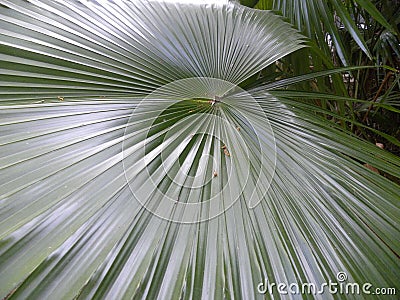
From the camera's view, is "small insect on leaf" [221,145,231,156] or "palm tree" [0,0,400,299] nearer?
"palm tree" [0,0,400,299]

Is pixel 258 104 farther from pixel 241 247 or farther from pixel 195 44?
pixel 241 247

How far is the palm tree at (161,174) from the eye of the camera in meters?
0.31

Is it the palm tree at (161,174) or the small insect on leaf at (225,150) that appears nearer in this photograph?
the palm tree at (161,174)

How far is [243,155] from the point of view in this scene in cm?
48

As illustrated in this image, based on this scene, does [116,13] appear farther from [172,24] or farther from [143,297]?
[143,297]

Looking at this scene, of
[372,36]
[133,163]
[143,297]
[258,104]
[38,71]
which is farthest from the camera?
[372,36]

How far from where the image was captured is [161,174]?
0.42 metres

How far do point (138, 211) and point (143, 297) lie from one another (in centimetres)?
9

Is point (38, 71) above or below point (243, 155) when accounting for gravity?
above

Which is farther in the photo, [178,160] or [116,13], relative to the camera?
[116,13]

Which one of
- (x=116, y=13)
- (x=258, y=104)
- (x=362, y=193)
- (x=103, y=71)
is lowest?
(x=362, y=193)

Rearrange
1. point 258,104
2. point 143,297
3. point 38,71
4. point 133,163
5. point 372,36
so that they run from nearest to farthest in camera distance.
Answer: point 143,297, point 133,163, point 38,71, point 258,104, point 372,36

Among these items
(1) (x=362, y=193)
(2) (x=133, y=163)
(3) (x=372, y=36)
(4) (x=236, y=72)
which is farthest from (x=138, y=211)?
(3) (x=372, y=36)

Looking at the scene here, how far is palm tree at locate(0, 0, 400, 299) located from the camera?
0.31 meters
